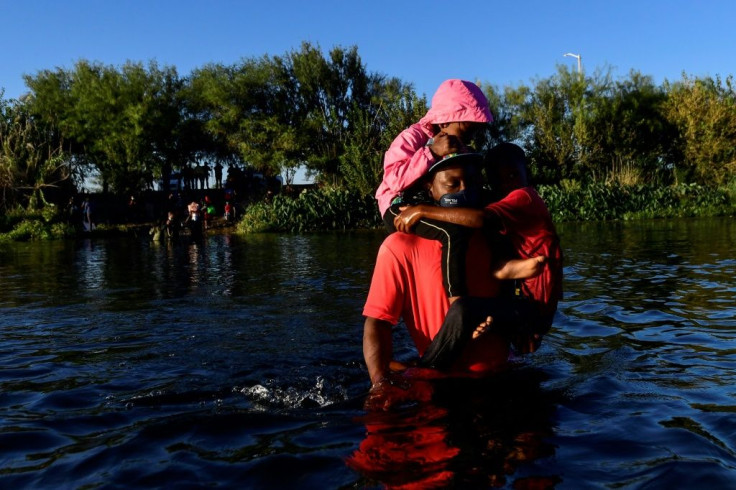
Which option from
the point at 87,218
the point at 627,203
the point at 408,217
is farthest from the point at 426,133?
the point at 627,203

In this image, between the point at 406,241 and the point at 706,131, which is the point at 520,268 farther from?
the point at 706,131

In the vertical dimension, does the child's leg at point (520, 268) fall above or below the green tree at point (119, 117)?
below

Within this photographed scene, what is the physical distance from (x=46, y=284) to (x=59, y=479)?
10.4 meters

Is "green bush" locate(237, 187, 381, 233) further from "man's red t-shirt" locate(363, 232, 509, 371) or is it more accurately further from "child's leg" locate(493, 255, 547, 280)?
"child's leg" locate(493, 255, 547, 280)

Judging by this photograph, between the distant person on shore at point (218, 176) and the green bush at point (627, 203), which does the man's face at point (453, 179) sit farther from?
the distant person on shore at point (218, 176)

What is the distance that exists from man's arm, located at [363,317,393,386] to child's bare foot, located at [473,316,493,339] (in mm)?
531

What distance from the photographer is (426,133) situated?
4480 mm

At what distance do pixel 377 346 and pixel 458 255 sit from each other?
0.75 metres

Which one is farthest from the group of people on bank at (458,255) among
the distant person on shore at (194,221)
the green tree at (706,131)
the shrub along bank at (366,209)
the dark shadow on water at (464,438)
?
the green tree at (706,131)

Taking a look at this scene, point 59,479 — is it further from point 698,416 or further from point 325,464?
point 698,416

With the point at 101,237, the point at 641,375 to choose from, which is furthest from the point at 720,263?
the point at 101,237

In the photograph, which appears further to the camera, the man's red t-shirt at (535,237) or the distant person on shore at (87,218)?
the distant person on shore at (87,218)

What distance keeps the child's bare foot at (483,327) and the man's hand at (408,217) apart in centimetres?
65

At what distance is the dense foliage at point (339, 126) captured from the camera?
3516 centimetres
